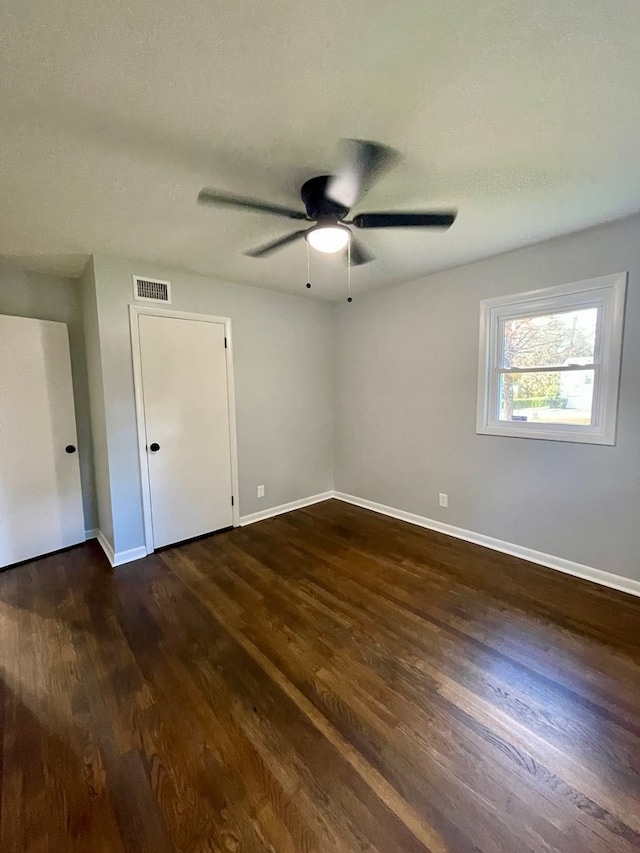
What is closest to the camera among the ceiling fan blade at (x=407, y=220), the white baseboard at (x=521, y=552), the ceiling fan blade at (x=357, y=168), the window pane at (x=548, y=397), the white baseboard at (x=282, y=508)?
the ceiling fan blade at (x=357, y=168)

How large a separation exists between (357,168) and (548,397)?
2.14 metres

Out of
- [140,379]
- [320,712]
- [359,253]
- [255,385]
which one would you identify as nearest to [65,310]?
[140,379]

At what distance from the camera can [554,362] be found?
8.77 ft

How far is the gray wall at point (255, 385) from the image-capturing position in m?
2.79

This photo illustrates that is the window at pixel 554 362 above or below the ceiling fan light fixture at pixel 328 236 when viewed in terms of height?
below

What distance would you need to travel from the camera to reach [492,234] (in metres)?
2.46

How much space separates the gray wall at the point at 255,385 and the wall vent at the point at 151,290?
5 centimetres

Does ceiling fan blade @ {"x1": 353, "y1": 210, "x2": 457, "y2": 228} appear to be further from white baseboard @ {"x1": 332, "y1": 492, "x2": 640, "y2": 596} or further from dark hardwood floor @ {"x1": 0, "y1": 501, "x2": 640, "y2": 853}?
white baseboard @ {"x1": 332, "y1": 492, "x2": 640, "y2": 596}

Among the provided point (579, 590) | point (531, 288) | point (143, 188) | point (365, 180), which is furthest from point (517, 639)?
point (143, 188)

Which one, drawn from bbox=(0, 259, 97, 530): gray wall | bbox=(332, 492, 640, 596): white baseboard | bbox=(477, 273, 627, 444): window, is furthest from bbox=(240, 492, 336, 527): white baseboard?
bbox=(477, 273, 627, 444): window

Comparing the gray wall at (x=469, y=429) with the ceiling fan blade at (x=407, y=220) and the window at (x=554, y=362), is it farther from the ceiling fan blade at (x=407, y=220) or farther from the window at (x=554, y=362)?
the ceiling fan blade at (x=407, y=220)

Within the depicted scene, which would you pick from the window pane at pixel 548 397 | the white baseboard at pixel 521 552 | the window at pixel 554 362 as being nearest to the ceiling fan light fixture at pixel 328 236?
the window at pixel 554 362

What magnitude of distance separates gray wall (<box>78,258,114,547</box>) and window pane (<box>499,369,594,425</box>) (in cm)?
330

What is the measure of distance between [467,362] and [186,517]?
2920 millimetres
